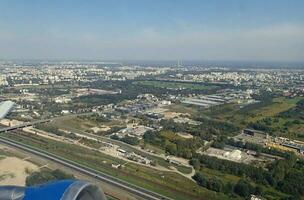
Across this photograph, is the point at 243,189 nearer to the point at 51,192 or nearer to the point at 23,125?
the point at 51,192

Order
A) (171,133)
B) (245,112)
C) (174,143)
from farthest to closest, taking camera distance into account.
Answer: (245,112) < (171,133) < (174,143)

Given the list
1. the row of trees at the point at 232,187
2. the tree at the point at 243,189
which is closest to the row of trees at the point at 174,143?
the row of trees at the point at 232,187

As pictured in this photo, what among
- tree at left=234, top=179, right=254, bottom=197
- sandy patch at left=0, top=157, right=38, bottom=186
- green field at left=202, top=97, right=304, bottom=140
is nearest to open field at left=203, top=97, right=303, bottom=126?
green field at left=202, top=97, right=304, bottom=140

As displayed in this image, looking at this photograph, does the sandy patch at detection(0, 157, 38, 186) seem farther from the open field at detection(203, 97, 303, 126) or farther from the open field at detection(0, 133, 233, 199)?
the open field at detection(203, 97, 303, 126)

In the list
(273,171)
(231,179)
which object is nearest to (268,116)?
(273,171)

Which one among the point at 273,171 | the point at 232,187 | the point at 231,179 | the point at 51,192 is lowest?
the point at 231,179

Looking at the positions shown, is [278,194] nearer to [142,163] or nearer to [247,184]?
[247,184]
